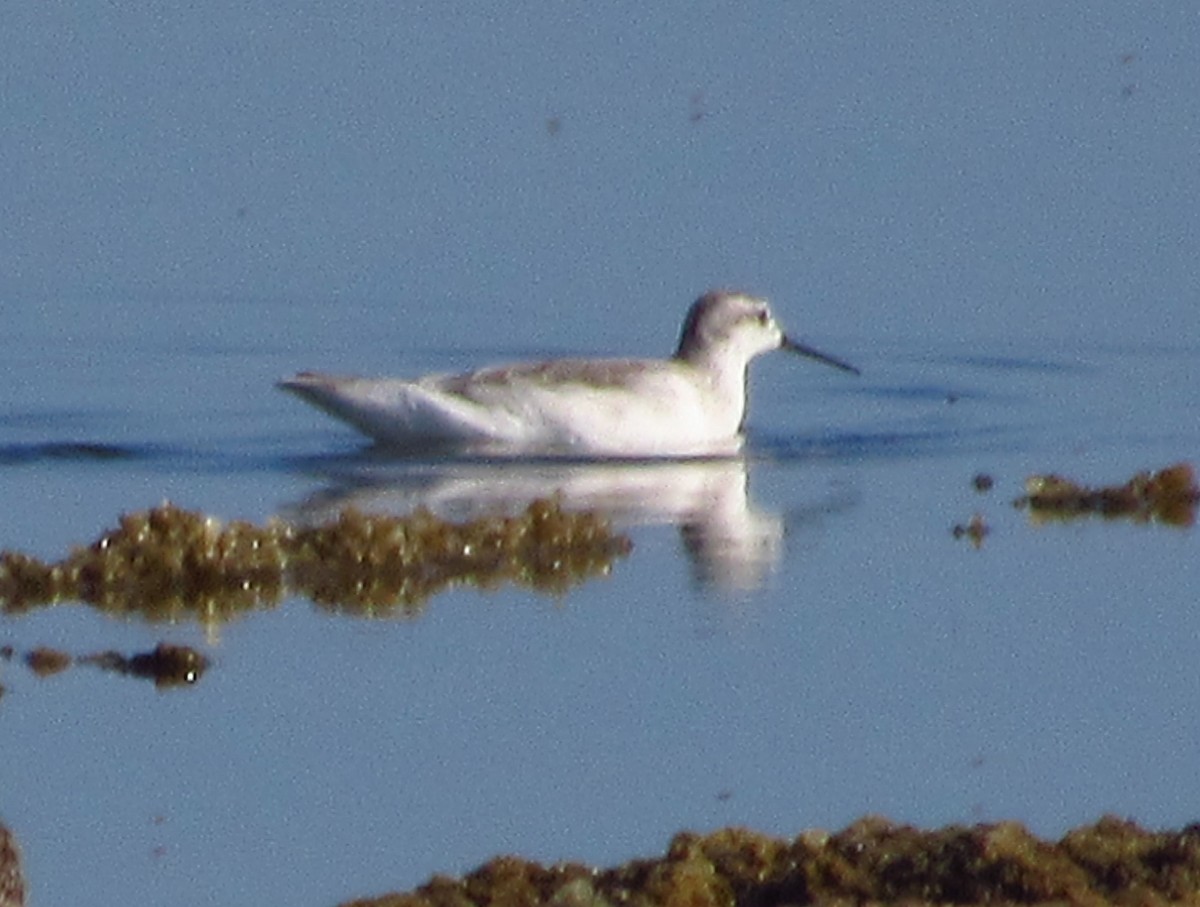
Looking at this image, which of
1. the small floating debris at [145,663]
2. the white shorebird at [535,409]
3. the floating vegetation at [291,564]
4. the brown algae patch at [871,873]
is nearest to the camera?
the brown algae patch at [871,873]

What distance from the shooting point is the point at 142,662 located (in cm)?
917

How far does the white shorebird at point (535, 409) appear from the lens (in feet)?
46.5

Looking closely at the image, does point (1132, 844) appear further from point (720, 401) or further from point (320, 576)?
point (720, 401)

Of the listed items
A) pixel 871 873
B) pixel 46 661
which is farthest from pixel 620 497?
pixel 871 873

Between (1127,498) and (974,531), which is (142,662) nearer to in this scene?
(974,531)

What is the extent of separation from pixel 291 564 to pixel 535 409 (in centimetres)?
395

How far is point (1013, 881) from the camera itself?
22.0ft

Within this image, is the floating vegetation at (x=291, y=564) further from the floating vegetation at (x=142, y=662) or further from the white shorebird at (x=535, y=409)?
the white shorebird at (x=535, y=409)

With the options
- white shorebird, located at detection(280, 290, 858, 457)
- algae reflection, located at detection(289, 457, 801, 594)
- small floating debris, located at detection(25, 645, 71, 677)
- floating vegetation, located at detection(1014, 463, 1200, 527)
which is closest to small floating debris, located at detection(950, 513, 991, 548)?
floating vegetation, located at detection(1014, 463, 1200, 527)

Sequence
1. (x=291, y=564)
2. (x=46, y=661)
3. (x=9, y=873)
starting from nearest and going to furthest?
Answer: (x=9, y=873) < (x=46, y=661) < (x=291, y=564)

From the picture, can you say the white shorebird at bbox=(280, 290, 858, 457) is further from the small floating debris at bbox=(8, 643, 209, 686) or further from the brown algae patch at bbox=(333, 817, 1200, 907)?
the brown algae patch at bbox=(333, 817, 1200, 907)

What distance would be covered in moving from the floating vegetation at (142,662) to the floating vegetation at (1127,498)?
12.1 feet

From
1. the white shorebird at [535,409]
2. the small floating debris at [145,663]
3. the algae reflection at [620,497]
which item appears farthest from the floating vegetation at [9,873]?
the white shorebird at [535,409]

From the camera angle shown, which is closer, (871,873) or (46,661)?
(871,873)
